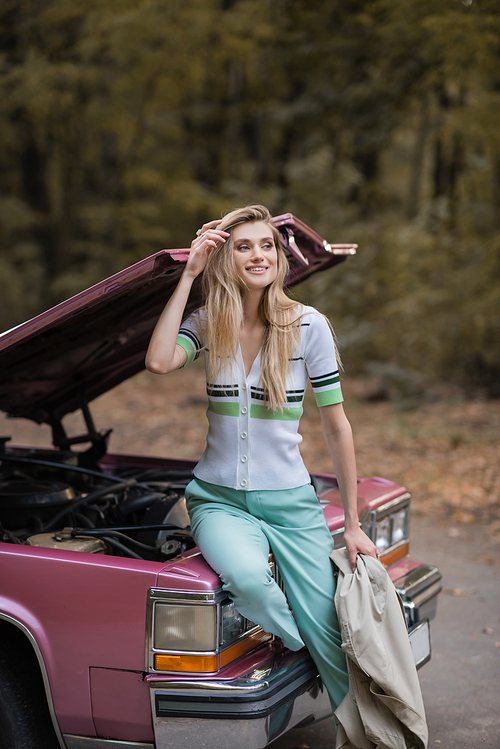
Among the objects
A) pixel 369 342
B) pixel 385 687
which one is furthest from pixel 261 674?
pixel 369 342

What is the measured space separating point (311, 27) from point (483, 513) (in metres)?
9.07

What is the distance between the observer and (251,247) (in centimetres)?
261

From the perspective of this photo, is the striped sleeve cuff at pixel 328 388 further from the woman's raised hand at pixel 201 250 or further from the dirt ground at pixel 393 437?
the dirt ground at pixel 393 437

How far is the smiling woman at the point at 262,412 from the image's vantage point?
2.37 meters

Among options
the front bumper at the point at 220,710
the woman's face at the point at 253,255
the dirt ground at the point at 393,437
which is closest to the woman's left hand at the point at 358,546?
the front bumper at the point at 220,710

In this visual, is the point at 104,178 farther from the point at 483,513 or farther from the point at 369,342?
the point at 483,513

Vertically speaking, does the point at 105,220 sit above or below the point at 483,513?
above

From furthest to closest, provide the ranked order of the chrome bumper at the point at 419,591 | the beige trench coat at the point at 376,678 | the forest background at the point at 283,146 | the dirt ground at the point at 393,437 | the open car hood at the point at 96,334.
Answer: the forest background at the point at 283,146 → the dirt ground at the point at 393,437 → the chrome bumper at the point at 419,591 → the open car hood at the point at 96,334 → the beige trench coat at the point at 376,678

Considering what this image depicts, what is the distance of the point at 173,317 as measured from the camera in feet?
8.17

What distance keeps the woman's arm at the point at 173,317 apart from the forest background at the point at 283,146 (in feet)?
23.1

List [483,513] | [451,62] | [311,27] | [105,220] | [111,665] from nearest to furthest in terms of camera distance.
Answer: [111,665] < [483,513] < [451,62] < [311,27] < [105,220]

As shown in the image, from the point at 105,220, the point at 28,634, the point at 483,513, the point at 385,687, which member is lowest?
the point at 483,513

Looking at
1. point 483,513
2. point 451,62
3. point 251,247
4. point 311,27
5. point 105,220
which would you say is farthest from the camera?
point 105,220

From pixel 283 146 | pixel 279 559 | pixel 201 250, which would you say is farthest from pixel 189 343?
pixel 283 146
